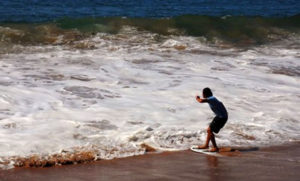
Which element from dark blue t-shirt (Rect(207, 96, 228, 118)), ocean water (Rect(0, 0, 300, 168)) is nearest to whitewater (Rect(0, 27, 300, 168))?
ocean water (Rect(0, 0, 300, 168))

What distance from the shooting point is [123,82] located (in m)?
11.9

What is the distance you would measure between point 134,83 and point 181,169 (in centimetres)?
502

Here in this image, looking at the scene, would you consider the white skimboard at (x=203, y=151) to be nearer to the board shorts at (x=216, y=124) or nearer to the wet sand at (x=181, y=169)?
the wet sand at (x=181, y=169)

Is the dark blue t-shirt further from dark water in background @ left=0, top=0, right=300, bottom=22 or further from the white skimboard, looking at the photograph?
dark water in background @ left=0, top=0, right=300, bottom=22

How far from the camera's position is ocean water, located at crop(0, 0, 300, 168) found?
8273mm

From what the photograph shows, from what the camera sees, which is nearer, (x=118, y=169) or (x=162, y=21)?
(x=118, y=169)

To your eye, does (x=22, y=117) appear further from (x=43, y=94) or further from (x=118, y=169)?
(x=118, y=169)

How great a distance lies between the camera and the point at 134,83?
11812 mm

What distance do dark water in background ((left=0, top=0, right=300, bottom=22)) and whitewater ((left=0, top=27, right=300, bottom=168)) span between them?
23.0 feet

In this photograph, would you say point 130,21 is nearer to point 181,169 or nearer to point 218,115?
point 218,115

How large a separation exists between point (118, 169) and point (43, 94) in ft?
13.0

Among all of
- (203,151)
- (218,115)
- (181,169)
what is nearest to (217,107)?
(218,115)

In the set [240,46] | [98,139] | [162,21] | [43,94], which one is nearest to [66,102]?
[43,94]

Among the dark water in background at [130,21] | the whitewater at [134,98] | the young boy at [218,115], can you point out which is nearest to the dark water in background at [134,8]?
the dark water in background at [130,21]
